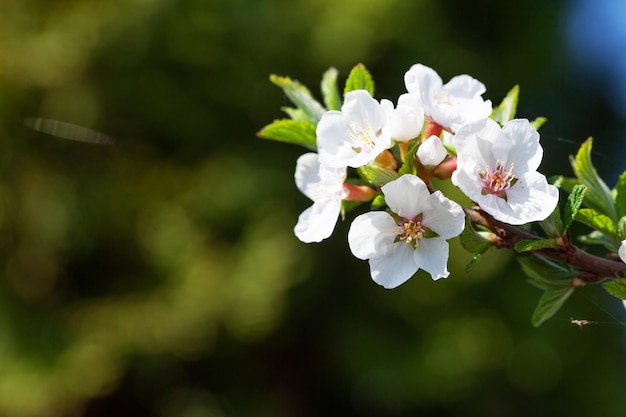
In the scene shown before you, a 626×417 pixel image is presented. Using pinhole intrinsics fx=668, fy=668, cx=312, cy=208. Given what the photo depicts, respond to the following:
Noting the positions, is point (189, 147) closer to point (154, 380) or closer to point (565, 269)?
point (154, 380)

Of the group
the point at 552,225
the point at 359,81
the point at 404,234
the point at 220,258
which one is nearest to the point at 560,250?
the point at 552,225

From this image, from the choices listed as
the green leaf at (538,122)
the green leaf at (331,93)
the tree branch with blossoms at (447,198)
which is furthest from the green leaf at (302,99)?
the green leaf at (538,122)

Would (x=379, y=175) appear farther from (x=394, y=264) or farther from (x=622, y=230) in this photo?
(x=622, y=230)

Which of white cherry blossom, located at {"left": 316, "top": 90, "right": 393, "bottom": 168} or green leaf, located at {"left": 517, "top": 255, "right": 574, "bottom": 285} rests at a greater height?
white cherry blossom, located at {"left": 316, "top": 90, "right": 393, "bottom": 168}

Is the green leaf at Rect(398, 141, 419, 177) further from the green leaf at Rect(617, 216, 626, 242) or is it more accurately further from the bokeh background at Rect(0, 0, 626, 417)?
the bokeh background at Rect(0, 0, 626, 417)

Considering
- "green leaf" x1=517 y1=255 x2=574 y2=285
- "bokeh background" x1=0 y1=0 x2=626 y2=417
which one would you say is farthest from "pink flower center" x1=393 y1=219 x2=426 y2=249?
"bokeh background" x1=0 y1=0 x2=626 y2=417

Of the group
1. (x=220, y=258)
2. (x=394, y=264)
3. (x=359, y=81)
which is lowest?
(x=220, y=258)

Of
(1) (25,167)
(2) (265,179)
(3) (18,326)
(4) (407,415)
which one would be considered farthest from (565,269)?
(1) (25,167)
